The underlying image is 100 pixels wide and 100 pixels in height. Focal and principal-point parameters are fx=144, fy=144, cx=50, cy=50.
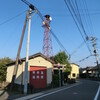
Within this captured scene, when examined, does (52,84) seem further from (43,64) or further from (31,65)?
(31,65)

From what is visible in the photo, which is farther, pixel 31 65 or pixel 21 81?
pixel 31 65

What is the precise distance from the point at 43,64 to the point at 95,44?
916 inches

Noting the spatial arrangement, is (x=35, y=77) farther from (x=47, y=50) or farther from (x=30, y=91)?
(x=47, y=50)

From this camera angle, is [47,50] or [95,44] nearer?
[47,50]

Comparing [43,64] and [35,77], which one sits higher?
[43,64]

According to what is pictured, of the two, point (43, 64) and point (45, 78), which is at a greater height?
point (43, 64)

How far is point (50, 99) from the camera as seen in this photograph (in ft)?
28.4

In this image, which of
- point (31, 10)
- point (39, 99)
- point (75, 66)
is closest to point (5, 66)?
point (31, 10)

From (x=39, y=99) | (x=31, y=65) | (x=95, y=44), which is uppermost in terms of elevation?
(x=95, y=44)

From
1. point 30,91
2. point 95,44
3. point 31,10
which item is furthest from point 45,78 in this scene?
point 95,44

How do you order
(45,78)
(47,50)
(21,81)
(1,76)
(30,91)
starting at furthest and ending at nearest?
(47,50), (1,76), (45,78), (21,81), (30,91)

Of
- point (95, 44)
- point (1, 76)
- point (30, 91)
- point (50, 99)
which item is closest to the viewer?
point (50, 99)

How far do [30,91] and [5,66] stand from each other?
7.30 meters

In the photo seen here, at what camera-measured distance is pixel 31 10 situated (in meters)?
12.8
